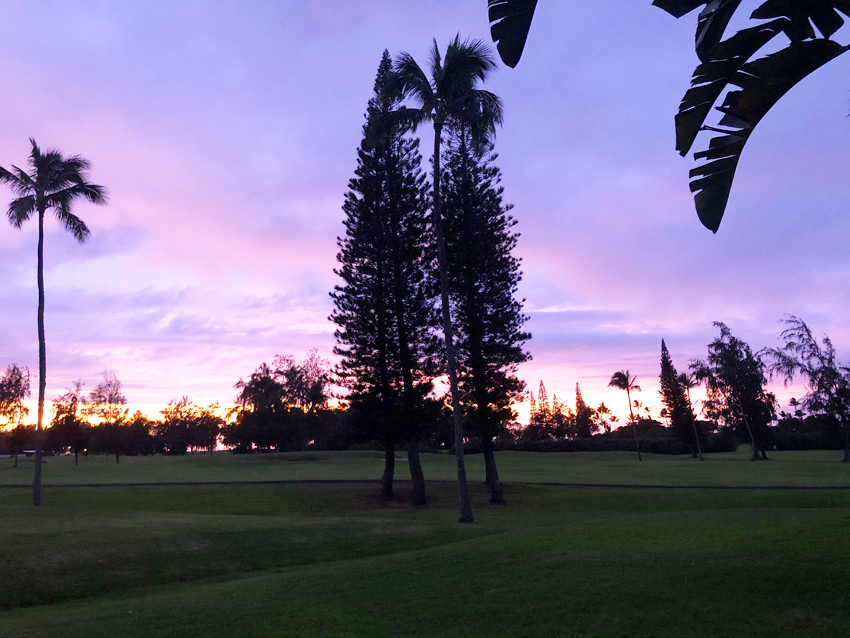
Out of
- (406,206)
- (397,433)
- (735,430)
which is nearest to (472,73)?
(406,206)

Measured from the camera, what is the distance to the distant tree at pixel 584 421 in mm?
129875

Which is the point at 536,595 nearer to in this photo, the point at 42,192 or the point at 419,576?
the point at 419,576

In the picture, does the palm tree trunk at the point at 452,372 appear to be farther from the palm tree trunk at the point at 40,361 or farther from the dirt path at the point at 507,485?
the palm tree trunk at the point at 40,361

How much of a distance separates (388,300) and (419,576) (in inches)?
764

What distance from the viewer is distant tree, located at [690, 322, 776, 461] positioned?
67.9 m

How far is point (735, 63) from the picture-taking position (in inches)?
273

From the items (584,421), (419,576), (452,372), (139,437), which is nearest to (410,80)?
(452,372)

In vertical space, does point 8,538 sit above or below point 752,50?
below

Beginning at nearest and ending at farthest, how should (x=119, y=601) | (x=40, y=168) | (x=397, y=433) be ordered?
(x=119, y=601), (x=40, y=168), (x=397, y=433)

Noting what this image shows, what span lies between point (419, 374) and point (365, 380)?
8.30 feet

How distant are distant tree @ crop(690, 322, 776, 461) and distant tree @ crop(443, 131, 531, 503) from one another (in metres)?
45.6

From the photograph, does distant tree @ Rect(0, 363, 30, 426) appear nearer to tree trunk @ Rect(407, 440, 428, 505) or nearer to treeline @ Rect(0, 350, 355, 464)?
Answer: treeline @ Rect(0, 350, 355, 464)

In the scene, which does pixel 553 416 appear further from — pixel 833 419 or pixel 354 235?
pixel 354 235

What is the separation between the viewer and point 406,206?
29.1 m
